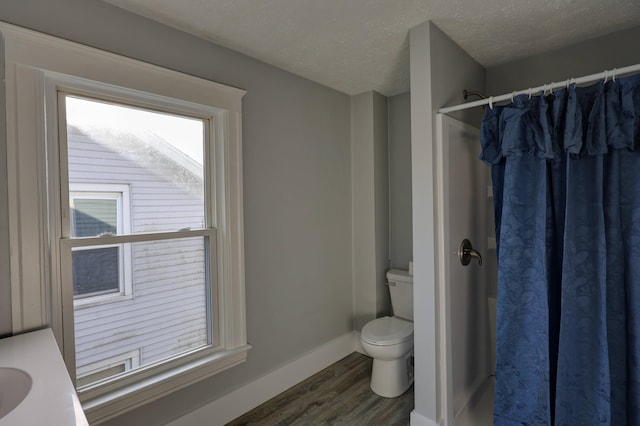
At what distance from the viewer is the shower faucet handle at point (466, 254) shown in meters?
1.98

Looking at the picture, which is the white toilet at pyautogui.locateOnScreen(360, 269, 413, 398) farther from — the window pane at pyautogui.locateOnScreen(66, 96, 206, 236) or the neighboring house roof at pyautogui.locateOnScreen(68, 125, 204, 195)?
the neighboring house roof at pyautogui.locateOnScreen(68, 125, 204, 195)

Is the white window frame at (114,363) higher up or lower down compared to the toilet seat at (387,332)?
higher up

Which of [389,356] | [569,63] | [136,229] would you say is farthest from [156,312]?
[569,63]

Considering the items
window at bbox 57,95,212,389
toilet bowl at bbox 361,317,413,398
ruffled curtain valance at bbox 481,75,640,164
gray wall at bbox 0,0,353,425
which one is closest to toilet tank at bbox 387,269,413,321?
toilet bowl at bbox 361,317,413,398

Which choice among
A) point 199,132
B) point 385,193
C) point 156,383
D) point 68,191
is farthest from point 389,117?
point 156,383

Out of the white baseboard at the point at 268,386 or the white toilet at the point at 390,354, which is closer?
the white baseboard at the point at 268,386

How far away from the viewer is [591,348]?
4.83ft

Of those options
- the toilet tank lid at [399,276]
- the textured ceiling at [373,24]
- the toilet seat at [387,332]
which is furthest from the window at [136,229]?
the toilet tank lid at [399,276]

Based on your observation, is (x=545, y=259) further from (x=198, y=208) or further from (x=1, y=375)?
(x=1, y=375)

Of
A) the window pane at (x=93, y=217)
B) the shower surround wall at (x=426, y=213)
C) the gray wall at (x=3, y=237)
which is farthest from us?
the shower surround wall at (x=426, y=213)

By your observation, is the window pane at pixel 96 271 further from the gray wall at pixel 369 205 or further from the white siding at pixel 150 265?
the gray wall at pixel 369 205

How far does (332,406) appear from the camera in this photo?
6.99ft

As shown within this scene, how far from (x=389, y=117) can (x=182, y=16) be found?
1.82 m

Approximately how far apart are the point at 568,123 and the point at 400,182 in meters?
1.45
